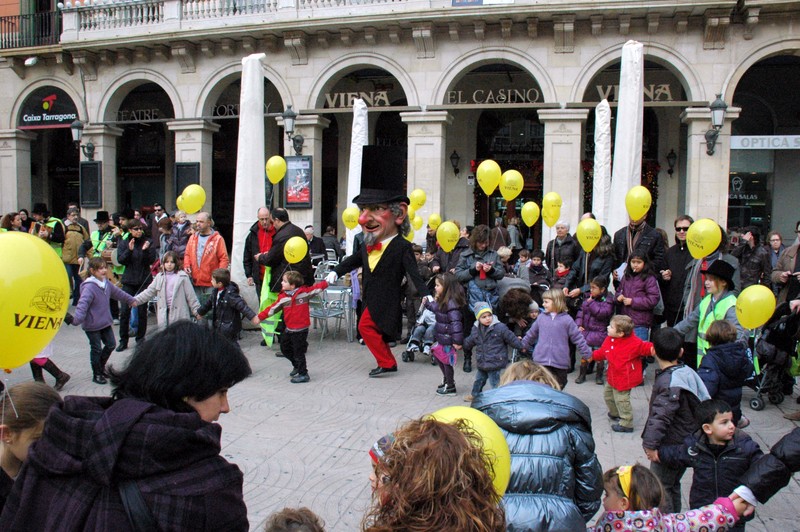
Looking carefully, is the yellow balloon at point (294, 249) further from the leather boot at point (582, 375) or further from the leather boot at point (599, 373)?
the leather boot at point (599, 373)

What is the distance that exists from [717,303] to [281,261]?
218 inches

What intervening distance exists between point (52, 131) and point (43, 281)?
24.7 metres

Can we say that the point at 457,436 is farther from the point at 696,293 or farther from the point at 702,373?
the point at 696,293

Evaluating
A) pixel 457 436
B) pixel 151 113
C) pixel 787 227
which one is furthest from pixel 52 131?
pixel 457 436

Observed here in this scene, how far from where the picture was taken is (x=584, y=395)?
738 centimetres

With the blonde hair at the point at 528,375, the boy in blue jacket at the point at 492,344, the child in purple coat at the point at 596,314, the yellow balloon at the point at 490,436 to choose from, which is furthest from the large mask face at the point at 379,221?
the yellow balloon at the point at 490,436

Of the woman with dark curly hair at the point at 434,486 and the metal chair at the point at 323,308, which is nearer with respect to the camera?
the woman with dark curly hair at the point at 434,486

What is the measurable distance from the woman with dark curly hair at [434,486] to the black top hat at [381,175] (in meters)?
6.45

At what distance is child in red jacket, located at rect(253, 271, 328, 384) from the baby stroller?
509 cm

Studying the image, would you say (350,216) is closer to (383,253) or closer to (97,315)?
(383,253)

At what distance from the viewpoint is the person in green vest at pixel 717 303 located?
6.28m

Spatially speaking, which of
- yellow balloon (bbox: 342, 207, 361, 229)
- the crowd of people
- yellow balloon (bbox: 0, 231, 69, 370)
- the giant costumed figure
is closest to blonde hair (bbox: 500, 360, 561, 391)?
the crowd of people

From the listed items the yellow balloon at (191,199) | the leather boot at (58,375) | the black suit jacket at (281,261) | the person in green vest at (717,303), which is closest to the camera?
the person in green vest at (717,303)

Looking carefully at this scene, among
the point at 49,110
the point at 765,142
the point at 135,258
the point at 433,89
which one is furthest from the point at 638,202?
the point at 49,110
